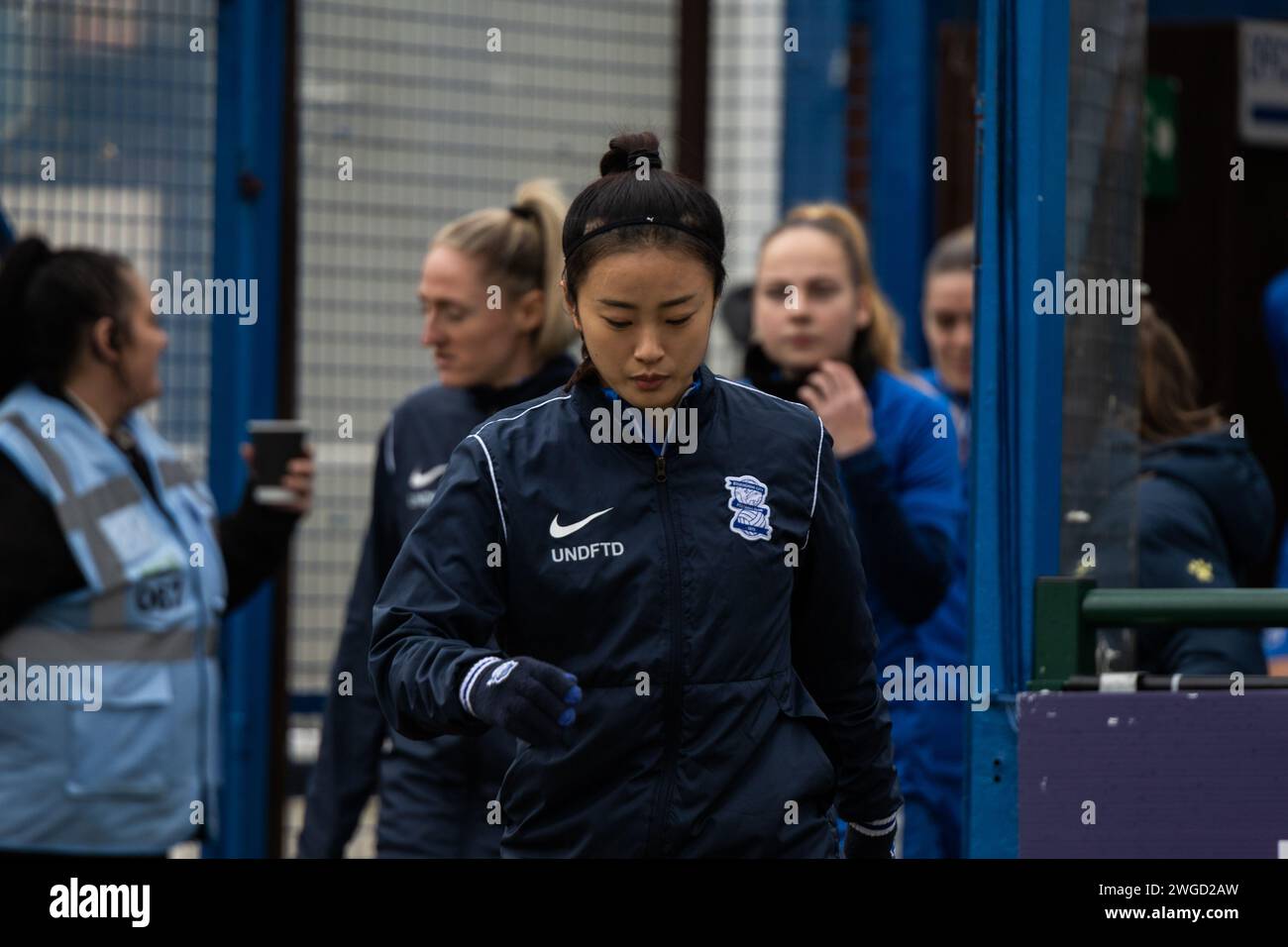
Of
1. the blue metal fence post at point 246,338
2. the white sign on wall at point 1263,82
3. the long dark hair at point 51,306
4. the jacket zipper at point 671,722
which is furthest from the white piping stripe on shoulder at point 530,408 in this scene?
the white sign on wall at point 1263,82

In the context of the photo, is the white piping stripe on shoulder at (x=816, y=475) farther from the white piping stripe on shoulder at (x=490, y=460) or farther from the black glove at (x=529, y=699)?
the black glove at (x=529, y=699)

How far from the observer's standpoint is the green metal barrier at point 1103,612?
10.6 ft

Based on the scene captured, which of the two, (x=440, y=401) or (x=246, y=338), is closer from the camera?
(x=440, y=401)

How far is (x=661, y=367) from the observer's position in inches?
111

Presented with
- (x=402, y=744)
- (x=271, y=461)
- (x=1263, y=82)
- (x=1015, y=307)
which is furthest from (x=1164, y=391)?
(x=1263, y=82)

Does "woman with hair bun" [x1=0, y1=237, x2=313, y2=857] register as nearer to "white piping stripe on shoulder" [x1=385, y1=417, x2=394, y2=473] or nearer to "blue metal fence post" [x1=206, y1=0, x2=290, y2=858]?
"blue metal fence post" [x1=206, y1=0, x2=290, y2=858]

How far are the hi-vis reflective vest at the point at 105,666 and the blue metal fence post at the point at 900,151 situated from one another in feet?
9.20

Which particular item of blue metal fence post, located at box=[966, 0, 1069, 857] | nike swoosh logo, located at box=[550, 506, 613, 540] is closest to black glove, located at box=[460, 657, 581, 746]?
nike swoosh logo, located at box=[550, 506, 613, 540]

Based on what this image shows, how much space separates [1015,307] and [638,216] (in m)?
1.01

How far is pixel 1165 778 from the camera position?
327 centimetres

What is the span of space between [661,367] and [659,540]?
0.79 feet

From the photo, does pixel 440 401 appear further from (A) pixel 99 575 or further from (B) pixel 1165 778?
(B) pixel 1165 778
